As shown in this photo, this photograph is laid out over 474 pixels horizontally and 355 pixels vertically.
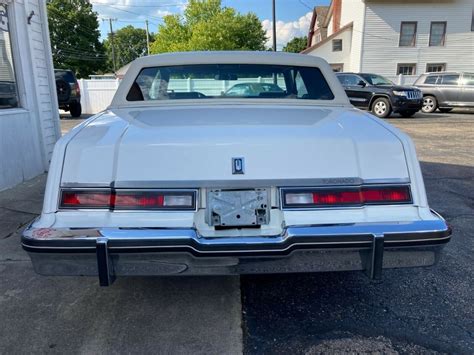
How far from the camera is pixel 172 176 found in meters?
2.09

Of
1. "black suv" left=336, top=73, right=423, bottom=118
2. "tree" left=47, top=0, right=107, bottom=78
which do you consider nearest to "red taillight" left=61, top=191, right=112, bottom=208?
"black suv" left=336, top=73, right=423, bottom=118

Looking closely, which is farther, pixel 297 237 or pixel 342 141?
pixel 342 141

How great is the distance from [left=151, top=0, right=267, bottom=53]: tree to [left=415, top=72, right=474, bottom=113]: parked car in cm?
2182

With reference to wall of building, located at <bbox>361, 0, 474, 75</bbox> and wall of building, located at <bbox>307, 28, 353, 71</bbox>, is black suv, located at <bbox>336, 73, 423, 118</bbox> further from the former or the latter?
wall of building, located at <bbox>307, 28, 353, 71</bbox>

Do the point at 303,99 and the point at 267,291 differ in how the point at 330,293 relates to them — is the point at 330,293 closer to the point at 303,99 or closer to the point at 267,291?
the point at 267,291

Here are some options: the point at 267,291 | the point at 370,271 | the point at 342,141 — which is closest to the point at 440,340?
the point at 370,271

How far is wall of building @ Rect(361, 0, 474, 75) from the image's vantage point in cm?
2514

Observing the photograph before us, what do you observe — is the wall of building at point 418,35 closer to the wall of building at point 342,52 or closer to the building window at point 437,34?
the building window at point 437,34

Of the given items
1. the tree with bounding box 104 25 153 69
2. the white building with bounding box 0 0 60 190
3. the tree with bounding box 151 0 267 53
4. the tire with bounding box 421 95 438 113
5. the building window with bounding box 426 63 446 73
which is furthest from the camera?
the tree with bounding box 104 25 153 69

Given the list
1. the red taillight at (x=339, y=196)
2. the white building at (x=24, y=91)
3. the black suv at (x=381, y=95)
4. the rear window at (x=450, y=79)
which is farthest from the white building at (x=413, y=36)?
the red taillight at (x=339, y=196)

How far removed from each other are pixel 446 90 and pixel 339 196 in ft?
53.5

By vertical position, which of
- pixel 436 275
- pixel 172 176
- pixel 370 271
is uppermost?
pixel 172 176

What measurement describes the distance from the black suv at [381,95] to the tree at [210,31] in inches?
845

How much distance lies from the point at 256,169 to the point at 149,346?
3.83ft
